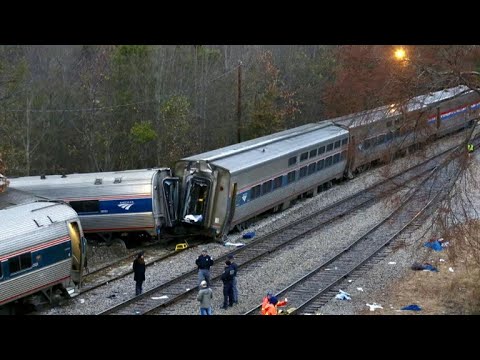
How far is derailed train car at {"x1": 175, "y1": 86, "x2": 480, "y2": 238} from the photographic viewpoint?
873 inches

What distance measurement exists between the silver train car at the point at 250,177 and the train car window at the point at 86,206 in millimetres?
2826

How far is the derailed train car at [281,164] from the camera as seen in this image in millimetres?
22181

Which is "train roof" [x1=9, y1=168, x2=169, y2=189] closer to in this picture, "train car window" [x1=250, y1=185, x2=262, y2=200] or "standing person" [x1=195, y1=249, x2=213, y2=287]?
"train car window" [x1=250, y1=185, x2=262, y2=200]

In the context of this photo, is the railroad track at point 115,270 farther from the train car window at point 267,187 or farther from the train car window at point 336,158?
the train car window at point 336,158

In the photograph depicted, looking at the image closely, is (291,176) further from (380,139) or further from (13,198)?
(13,198)

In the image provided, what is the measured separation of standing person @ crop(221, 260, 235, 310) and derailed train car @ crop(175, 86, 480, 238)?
4.81 meters

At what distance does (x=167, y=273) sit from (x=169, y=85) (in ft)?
54.5

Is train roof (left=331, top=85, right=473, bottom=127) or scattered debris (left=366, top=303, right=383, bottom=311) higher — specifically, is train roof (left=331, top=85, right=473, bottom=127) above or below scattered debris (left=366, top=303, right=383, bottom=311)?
above

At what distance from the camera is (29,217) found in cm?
1645

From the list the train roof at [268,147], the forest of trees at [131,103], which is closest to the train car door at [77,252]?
the train roof at [268,147]

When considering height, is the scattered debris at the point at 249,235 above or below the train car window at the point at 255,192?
below

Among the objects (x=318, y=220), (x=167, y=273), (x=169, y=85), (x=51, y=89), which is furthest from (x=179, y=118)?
(x=167, y=273)

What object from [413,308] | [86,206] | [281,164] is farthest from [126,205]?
[413,308]

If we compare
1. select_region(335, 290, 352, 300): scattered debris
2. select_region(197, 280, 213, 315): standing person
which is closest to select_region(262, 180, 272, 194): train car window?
select_region(335, 290, 352, 300): scattered debris
